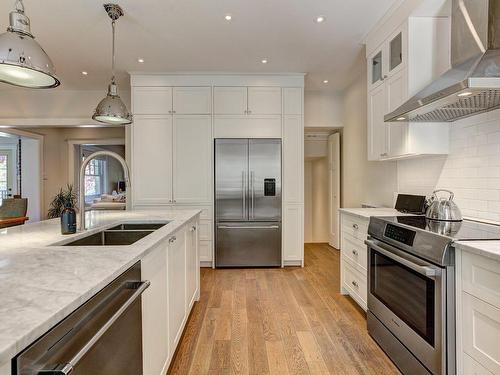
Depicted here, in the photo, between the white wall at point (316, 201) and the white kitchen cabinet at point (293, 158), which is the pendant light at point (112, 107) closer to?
the white kitchen cabinet at point (293, 158)

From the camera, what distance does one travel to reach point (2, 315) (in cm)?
66

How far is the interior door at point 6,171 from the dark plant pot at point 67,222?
22.2 feet

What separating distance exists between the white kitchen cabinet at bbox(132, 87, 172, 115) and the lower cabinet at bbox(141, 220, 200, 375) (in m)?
2.32

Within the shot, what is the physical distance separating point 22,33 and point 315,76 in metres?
3.63

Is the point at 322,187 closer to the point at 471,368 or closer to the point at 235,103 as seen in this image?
the point at 235,103

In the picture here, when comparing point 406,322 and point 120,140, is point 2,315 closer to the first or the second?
point 406,322

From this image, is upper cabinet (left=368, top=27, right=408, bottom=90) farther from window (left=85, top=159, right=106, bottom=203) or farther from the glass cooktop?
window (left=85, top=159, right=106, bottom=203)

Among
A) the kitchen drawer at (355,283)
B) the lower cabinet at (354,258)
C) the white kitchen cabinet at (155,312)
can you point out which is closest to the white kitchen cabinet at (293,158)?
the lower cabinet at (354,258)

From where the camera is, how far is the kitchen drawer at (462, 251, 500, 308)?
123 cm

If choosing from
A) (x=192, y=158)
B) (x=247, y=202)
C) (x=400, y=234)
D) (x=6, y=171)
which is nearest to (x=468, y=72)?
(x=400, y=234)

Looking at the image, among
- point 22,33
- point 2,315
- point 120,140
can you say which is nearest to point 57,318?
point 2,315

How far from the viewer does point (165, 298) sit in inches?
65.8

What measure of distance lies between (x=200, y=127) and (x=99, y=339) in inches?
137

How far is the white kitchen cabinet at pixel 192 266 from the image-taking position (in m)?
2.38
